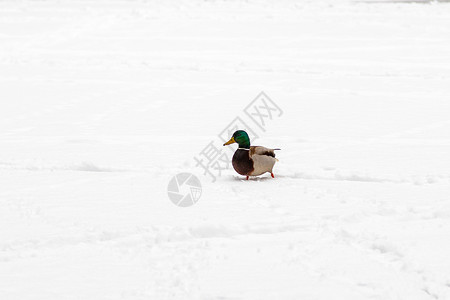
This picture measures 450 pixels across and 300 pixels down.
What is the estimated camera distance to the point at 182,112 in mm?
6840

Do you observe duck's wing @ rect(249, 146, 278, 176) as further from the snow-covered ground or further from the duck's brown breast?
the snow-covered ground

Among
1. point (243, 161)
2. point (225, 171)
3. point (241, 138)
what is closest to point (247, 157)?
point (243, 161)

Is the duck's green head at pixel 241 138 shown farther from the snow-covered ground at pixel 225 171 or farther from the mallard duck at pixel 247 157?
the snow-covered ground at pixel 225 171

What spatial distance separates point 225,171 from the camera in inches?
184

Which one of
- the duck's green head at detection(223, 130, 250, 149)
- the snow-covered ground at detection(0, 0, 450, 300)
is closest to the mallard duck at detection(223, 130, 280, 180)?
the duck's green head at detection(223, 130, 250, 149)

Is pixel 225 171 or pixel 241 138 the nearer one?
pixel 241 138

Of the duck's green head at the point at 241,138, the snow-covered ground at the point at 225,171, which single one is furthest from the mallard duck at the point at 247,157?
the snow-covered ground at the point at 225,171

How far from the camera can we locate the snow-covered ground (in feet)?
9.66

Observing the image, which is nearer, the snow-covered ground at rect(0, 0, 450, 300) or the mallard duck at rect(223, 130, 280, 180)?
the snow-covered ground at rect(0, 0, 450, 300)

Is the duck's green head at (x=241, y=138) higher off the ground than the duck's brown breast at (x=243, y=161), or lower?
higher

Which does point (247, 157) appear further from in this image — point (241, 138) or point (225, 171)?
point (225, 171)

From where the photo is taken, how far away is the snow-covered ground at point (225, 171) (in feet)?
9.66

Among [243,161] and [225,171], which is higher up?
[225,171]

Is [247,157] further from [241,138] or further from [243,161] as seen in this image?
[241,138]
